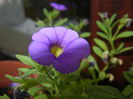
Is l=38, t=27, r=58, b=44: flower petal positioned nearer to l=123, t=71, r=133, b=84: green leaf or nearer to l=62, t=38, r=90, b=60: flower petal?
l=62, t=38, r=90, b=60: flower petal

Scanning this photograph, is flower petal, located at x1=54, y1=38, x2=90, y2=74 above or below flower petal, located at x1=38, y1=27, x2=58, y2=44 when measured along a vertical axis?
below

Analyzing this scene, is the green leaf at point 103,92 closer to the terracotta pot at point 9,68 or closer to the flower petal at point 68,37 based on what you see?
the flower petal at point 68,37

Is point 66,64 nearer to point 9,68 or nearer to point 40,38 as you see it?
point 40,38

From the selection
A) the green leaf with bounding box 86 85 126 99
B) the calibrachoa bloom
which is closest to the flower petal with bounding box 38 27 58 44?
the calibrachoa bloom

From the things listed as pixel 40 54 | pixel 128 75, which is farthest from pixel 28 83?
pixel 128 75

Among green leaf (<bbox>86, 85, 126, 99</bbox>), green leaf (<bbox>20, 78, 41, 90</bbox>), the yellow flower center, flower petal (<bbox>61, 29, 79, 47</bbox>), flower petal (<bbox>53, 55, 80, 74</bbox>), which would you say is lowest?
green leaf (<bbox>86, 85, 126, 99</bbox>)

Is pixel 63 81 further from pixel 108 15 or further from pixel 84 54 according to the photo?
pixel 108 15

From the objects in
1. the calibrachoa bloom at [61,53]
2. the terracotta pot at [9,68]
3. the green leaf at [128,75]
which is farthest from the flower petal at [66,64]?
the terracotta pot at [9,68]
